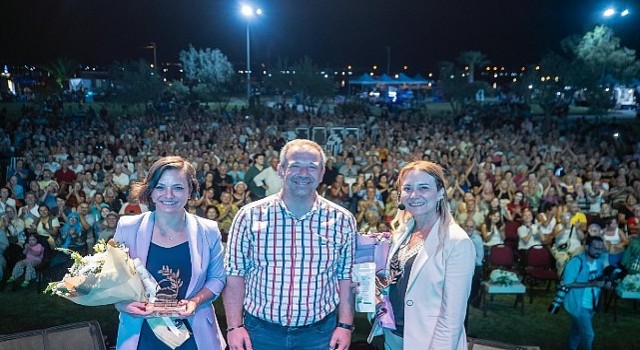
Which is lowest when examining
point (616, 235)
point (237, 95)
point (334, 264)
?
point (616, 235)

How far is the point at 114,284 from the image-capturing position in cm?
250

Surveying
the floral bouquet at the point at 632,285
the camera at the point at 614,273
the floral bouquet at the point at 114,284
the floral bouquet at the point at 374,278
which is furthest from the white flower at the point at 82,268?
the floral bouquet at the point at 632,285

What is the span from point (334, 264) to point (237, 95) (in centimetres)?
3679

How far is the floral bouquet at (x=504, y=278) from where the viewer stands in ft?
19.5

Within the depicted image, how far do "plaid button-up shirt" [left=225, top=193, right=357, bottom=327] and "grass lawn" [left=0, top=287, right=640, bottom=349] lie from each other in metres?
2.80

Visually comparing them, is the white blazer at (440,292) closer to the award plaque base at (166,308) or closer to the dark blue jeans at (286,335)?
the dark blue jeans at (286,335)

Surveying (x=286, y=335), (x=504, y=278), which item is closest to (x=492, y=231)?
(x=504, y=278)

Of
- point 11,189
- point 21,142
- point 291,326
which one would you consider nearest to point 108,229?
point 11,189

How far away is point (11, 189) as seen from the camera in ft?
27.3

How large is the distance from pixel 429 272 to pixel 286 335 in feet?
2.63

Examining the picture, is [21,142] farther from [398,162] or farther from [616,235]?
[616,235]

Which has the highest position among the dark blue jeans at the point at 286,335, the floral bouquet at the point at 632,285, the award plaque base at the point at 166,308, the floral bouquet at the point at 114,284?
the floral bouquet at the point at 114,284

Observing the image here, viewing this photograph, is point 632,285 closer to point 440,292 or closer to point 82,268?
point 440,292

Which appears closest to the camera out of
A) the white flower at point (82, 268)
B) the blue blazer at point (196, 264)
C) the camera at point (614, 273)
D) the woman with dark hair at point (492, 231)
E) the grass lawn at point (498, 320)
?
the white flower at point (82, 268)
